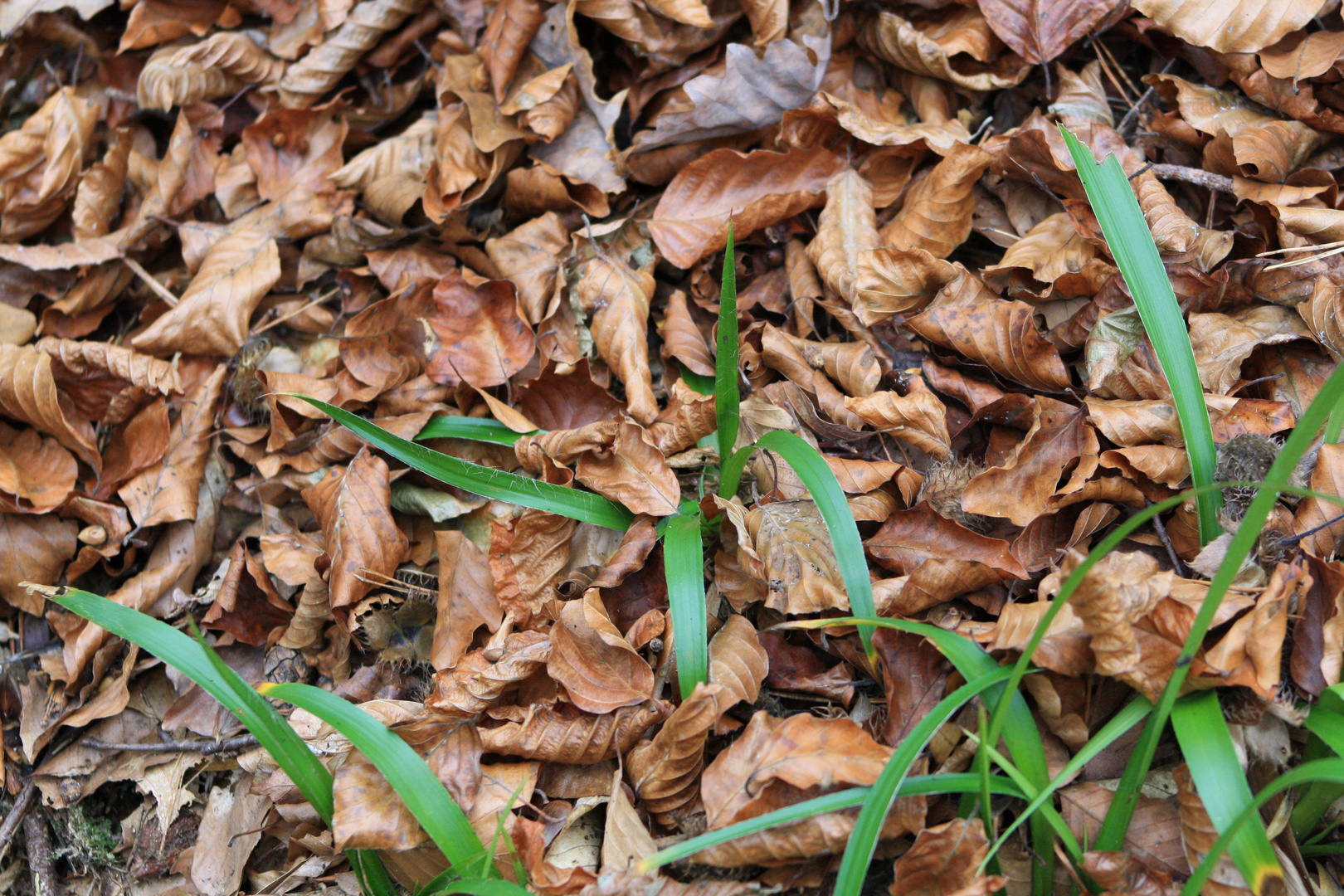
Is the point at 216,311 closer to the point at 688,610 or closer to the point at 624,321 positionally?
the point at 624,321

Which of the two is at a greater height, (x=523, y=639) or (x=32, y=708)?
(x=523, y=639)

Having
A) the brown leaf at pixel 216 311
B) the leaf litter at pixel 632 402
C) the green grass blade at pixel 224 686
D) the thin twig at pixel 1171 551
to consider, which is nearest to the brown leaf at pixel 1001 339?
the leaf litter at pixel 632 402

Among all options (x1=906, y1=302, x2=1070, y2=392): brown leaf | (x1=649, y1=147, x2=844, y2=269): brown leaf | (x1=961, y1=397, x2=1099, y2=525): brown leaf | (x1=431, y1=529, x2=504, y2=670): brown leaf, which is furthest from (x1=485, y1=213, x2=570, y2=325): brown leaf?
(x1=961, y1=397, x2=1099, y2=525): brown leaf

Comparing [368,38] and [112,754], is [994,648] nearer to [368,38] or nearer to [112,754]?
[112,754]

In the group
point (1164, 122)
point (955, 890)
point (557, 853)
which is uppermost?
point (1164, 122)

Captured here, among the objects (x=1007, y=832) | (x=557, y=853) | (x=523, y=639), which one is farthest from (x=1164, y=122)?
(x=557, y=853)

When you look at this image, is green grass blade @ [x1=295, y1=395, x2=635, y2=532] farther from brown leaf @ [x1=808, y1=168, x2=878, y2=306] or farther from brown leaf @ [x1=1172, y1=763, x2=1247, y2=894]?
brown leaf @ [x1=1172, y1=763, x2=1247, y2=894]

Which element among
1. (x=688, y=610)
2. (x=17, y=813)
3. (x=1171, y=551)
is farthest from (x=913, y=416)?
(x=17, y=813)
